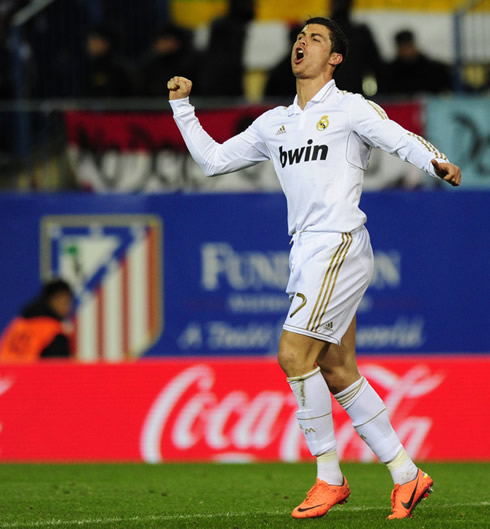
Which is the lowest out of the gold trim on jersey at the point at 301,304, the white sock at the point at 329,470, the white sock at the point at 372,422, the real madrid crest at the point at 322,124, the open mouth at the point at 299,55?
the white sock at the point at 329,470

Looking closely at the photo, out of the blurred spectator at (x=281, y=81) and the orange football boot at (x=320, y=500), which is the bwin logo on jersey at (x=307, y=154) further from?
the blurred spectator at (x=281, y=81)

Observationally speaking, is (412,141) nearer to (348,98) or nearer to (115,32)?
(348,98)

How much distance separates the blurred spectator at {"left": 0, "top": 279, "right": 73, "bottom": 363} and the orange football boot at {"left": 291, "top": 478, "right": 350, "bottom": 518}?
17.2 ft

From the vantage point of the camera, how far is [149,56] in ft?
43.5

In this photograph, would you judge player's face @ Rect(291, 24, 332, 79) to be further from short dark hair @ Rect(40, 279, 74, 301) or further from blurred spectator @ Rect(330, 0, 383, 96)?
blurred spectator @ Rect(330, 0, 383, 96)

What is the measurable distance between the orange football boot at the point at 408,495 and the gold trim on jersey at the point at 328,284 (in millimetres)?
842

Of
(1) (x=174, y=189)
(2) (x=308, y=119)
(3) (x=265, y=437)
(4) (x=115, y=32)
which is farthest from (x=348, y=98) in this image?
(4) (x=115, y=32)

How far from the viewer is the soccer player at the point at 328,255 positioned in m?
5.61

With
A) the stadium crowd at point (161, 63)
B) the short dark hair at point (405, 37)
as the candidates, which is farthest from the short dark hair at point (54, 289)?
the short dark hair at point (405, 37)

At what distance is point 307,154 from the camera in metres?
5.71

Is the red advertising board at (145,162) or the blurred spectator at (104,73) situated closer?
the red advertising board at (145,162)

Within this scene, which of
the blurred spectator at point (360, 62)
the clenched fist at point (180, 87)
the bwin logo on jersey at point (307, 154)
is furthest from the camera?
the blurred spectator at point (360, 62)

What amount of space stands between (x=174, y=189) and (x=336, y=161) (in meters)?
6.55

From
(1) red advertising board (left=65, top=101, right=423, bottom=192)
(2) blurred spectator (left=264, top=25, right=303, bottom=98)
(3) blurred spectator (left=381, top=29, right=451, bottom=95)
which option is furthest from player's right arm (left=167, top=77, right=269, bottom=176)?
(3) blurred spectator (left=381, top=29, right=451, bottom=95)
